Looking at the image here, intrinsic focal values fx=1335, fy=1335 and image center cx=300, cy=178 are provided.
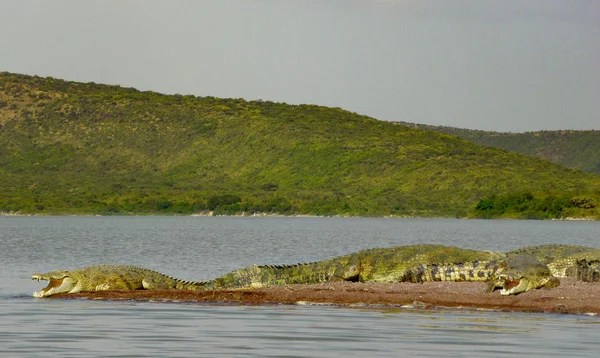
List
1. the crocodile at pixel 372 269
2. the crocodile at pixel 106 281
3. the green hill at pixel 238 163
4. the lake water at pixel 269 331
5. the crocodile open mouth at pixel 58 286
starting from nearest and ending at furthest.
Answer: the lake water at pixel 269 331 → the crocodile open mouth at pixel 58 286 → the crocodile at pixel 106 281 → the crocodile at pixel 372 269 → the green hill at pixel 238 163

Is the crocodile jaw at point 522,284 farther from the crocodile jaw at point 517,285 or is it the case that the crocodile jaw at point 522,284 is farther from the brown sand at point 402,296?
the brown sand at point 402,296

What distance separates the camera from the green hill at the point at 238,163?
111438mm

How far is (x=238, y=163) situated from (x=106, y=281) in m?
105

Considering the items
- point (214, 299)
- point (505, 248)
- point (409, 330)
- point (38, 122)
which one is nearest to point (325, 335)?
point (409, 330)

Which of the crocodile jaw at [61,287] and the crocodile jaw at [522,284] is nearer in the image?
the crocodile jaw at [522,284]

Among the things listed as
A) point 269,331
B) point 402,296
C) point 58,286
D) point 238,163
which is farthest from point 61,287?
point 238,163

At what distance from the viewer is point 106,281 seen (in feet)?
74.2

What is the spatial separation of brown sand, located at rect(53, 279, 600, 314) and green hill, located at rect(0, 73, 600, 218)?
3098 inches

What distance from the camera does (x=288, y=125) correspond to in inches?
5438

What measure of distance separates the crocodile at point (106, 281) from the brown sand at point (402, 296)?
32 centimetres

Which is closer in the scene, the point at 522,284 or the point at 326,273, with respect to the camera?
the point at 522,284

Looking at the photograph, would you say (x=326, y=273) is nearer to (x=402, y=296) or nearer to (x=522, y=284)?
(x=402, y=296)

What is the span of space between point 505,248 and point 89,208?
6873cm

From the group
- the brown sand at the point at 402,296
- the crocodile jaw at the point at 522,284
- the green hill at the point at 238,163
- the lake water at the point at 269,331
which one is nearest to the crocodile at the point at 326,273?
the brown sand at the point at 402,296
